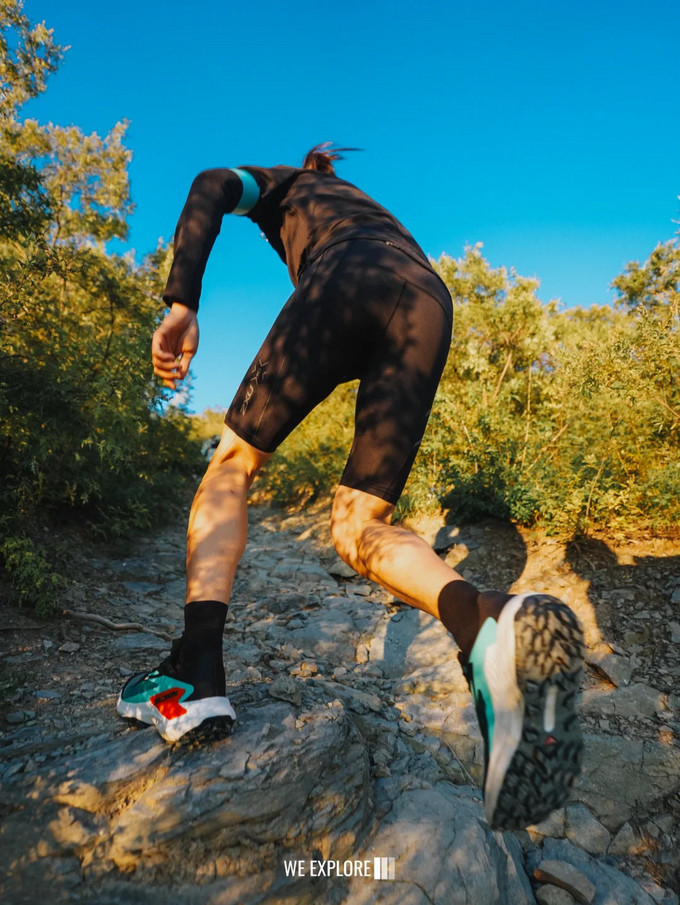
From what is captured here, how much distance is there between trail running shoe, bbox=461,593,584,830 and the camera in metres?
1.09

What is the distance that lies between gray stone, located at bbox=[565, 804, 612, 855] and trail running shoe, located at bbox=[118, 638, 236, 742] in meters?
1.20

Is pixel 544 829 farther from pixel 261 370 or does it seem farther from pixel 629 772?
pixel 261 370

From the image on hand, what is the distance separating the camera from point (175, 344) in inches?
64.5

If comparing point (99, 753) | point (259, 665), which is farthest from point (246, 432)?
point (259, 665)

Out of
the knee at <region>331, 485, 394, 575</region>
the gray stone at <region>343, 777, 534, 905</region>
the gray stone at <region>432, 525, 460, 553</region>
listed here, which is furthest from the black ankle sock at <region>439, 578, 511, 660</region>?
the gray stone at <region>432, 525, 460, 553</region>

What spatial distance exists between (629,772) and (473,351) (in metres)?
3.89

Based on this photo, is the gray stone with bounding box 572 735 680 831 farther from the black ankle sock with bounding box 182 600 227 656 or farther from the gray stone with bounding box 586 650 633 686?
the black ankle sock with bounding box 182 600 227 656

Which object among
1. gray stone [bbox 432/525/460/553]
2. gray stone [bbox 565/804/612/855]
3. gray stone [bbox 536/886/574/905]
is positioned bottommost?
gray stone [bbox 536/886/574/905]

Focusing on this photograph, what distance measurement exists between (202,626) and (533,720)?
900 mm

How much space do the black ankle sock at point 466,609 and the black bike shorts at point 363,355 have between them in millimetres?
469

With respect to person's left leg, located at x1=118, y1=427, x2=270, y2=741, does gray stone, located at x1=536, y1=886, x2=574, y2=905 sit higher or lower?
lower

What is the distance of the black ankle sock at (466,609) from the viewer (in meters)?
1.23

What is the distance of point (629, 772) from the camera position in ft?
6.23

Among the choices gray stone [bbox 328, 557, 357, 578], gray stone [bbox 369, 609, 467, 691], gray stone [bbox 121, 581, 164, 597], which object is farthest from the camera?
gray stone [bbox 328, 557, 357, 578]
